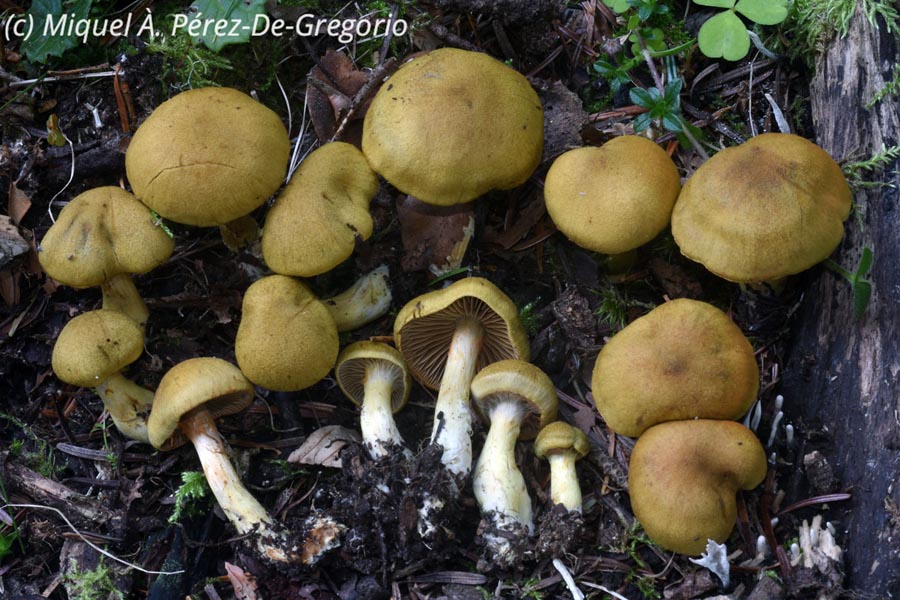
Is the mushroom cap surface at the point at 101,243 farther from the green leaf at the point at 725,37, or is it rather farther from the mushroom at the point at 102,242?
the green leaf at the point at 725,37

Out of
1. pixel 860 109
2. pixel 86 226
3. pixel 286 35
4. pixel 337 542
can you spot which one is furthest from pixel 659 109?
pixel 86 226

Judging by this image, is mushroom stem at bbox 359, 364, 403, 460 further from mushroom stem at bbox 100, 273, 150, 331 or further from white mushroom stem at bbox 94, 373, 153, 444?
mushroom stem at bbox 100, 273, 150, 331

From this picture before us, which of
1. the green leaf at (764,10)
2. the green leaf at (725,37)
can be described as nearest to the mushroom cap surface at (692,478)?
the green leaf at (725,37)

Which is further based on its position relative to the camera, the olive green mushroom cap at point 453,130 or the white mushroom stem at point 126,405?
the white mushroom stem at point 126,405

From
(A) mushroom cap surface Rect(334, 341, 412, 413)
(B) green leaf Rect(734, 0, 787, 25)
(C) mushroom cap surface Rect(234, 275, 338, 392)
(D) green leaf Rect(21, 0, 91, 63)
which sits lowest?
(A) mushroom cap surface Rect(334, 341, 412, 413)

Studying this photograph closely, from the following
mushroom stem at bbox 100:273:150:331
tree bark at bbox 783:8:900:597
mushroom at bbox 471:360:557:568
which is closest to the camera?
tree bark at bbox 783:8:900:597

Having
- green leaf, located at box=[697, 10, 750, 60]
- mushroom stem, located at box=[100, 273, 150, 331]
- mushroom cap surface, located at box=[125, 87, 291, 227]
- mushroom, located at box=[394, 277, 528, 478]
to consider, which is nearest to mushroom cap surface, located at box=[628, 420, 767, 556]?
mushroom, located at box=[394, 277, 528, 478]

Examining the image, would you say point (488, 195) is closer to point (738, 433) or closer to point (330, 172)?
point (330, 172)
